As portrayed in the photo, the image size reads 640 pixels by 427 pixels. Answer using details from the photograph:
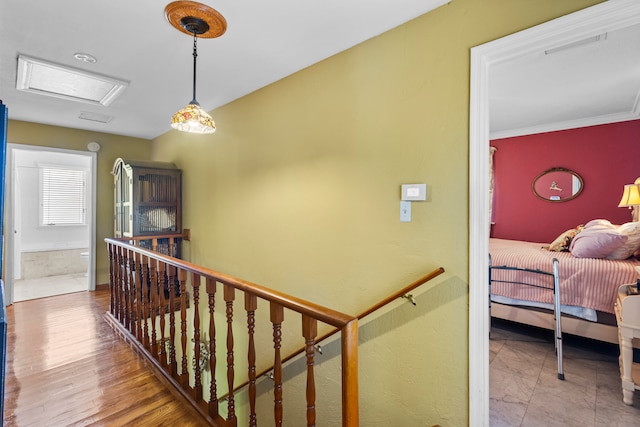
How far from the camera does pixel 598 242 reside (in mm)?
2832

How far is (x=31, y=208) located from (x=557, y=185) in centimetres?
885

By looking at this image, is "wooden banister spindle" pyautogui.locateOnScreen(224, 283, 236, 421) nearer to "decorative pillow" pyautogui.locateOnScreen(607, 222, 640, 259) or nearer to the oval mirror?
"decorative pillow" pyautogui.locateOnScreen(607, 222, 640, 259)

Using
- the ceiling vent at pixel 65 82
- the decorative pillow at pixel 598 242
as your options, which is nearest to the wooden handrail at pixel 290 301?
the ceiling vent at pixel 65 82

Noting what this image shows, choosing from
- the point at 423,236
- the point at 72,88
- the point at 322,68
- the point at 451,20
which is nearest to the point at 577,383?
the point at 423,236

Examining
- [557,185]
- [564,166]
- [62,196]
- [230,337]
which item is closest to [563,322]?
[557,185]

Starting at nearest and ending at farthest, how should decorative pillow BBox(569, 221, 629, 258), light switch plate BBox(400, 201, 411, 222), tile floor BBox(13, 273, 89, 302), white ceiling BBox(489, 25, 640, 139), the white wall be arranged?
light switch plate BBox(400, 201, 411, 222)
white ceiling BBox(489, 25, 640, 139)
decorative pillow BBox(569, 221, 629, 258)
tile floor BBox(13, 273, 89, 302)
the white wall

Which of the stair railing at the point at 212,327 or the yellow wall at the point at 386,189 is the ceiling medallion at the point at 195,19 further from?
the stair railing at the point at 212,327

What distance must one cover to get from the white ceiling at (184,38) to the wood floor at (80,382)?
2371 mm

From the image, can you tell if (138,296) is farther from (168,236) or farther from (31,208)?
(31,208)

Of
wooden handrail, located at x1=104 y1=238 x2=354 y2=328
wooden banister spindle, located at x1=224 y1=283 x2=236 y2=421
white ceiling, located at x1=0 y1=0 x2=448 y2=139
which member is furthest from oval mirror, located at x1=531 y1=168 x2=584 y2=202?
wooden banister spindle, located at x1=224 y1=283 x2=236 y2=421

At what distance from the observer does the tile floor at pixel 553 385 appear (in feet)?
6.54

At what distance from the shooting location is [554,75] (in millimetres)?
2756

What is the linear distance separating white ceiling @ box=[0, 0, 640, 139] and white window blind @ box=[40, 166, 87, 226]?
2.23 m

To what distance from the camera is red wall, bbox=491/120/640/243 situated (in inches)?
156
